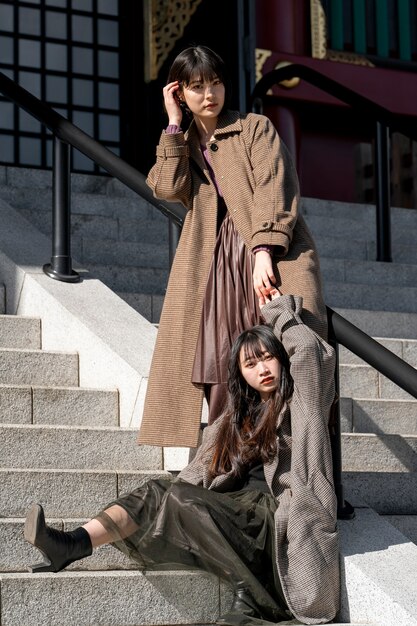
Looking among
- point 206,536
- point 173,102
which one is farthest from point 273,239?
point 206,536

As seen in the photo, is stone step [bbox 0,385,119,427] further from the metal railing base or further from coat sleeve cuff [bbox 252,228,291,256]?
coat sleeve cuff [bbox 252,228,291,256]

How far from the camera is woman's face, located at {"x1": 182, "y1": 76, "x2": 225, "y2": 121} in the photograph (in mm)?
4266

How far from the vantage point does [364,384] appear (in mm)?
5738

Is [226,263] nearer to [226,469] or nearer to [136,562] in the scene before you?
[226,469]

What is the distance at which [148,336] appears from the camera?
208 inches

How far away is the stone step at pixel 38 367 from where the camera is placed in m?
5.13

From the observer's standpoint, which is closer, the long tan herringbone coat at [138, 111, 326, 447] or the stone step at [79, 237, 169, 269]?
the long tan herringbone coat at [138, 111, 326, 447]

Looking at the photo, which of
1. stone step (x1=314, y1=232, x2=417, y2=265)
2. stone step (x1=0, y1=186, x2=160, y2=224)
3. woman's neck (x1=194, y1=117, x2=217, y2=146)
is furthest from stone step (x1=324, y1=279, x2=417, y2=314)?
woman's neck (x1=194, y1=117, x2=217, y2=146)

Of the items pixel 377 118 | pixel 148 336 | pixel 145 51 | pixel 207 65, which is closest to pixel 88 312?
pixel 148 336

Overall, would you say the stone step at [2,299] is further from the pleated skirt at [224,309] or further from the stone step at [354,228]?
the stone step at [354,228]

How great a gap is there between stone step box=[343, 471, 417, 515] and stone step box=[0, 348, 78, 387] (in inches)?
51.3

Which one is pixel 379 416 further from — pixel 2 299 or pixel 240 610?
pixel 240 610

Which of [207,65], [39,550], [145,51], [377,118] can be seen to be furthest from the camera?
[145,51]

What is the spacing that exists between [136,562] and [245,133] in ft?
4.96
